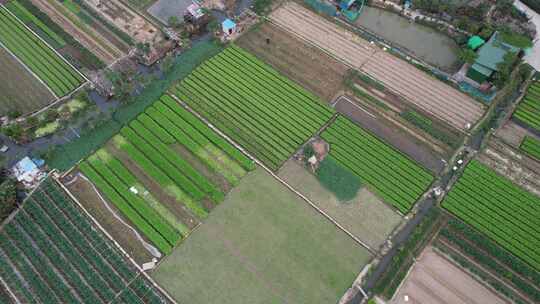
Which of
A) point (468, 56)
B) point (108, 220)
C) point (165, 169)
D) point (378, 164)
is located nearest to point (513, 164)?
point (468, 56)

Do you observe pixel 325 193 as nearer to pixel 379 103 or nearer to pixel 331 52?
pixel 379 103

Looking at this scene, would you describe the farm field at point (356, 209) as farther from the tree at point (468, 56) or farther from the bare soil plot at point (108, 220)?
the tree at point (468, 56)

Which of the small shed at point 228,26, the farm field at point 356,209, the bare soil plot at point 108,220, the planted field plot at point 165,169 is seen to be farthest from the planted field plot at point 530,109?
the bare soil plot at point 108,220

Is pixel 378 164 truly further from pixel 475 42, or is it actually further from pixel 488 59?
pixel 475 42

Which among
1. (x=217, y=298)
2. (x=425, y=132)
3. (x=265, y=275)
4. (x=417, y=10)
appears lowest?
(x=217, y=298)

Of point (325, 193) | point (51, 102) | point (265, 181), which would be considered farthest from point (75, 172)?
point (325, 193)
